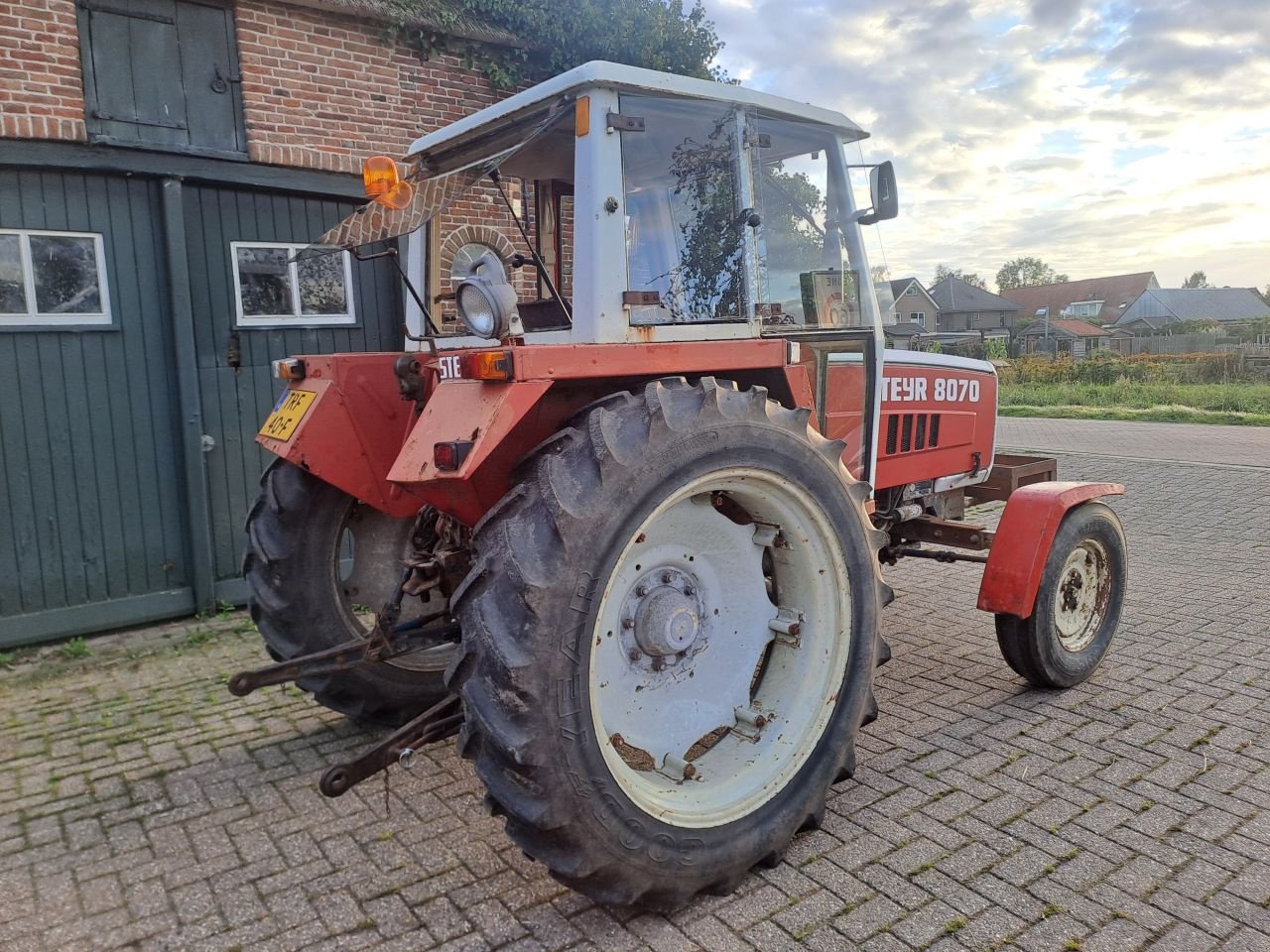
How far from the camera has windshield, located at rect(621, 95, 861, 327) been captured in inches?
118

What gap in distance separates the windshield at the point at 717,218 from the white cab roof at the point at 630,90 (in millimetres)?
44

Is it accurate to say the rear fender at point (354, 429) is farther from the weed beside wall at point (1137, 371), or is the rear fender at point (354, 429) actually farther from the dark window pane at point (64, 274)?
the weed beside wall at point (1137, 371)

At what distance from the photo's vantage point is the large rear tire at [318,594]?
11.8 feet

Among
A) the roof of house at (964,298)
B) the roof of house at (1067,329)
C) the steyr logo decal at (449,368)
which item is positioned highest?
the roof of house at (964,298)

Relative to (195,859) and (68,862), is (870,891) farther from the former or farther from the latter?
(68,862)

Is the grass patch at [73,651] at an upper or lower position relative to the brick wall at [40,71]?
lower

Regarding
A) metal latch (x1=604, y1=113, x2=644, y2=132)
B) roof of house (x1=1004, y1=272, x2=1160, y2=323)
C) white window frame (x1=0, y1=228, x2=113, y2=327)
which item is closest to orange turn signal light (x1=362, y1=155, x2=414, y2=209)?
metal latch (x1=604, y1=113, x2=644, y2=132)

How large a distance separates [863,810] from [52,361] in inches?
200

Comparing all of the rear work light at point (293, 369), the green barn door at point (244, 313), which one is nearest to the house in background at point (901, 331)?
the rear work light at point (293, 369)

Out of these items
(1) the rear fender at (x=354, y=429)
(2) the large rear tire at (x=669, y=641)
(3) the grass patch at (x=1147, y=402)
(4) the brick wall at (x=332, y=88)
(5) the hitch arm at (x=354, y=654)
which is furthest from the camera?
(3) the grass patch at (x=1147, y=402)

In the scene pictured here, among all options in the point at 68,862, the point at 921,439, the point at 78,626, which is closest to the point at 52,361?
the point at 78,626

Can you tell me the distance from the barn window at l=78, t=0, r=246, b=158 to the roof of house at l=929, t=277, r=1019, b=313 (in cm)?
7244

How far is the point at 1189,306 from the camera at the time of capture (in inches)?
3017

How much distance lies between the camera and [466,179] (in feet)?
10.7
